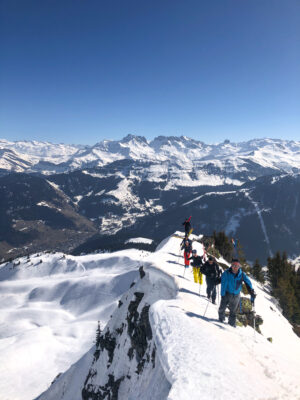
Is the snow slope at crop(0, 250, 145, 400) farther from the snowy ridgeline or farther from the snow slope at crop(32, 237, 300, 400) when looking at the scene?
the snow slope at crop(32, 237, 300, 400)

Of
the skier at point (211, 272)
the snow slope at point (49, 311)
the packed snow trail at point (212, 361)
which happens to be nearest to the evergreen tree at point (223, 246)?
the snow slope at point (49, 311)

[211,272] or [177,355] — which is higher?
[211,272]

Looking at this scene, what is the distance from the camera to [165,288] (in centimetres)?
1975

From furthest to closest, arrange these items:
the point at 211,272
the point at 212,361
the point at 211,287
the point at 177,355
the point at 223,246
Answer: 1. the point at 223,246
2. the point at 211,287
3. the point at 211,272
4. the point at 177,355
5. the point at 212,361

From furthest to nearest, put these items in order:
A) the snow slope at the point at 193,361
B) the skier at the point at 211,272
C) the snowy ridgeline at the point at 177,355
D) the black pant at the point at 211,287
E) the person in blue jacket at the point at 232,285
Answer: the black pant at the point at 211,287, the skier at the point at 211,272, the person in blue jacket at the point at 232,285, the snowy ridgeline at the point at 177,355, the snow slope at the point at 193,361

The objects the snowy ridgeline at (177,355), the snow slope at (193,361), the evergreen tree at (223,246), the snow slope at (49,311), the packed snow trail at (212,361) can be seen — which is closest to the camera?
the packed snow trail at (212,361)

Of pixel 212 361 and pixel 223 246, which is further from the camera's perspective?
pixel 223 246

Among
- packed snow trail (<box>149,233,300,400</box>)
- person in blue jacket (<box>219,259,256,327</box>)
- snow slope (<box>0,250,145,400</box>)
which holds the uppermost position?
person in blue jacket (<box>219,259,256,327</box>)

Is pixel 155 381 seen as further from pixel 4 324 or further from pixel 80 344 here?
pixel 4 324

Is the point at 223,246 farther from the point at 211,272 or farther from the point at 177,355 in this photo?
the point at 177,355

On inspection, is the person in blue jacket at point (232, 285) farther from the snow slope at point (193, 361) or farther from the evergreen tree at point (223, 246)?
the evergreen tree at point (223, 246)

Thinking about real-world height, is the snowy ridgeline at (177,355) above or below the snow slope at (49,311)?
above

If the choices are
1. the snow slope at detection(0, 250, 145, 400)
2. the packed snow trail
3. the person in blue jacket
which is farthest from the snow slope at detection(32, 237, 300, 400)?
the snow slope at detection(0, 250, 145, 400)

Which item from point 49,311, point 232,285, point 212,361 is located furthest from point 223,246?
point 49,311
